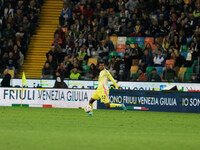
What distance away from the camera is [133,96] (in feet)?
85.8

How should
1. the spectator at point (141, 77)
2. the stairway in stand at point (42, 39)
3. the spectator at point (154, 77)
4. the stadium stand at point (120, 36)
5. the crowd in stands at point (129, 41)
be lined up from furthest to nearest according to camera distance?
the stairway in stand at point (42, 39) → the stadium stand at point (120, 36) → the crowd in stands at point (129, 41) → the spectator at point (141, 77) → the spectator at point (154, 77)

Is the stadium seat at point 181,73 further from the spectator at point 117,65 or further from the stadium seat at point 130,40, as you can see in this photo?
the stadium seat at point 130,40

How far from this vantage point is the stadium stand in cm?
2853

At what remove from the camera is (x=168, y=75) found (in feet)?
88.6

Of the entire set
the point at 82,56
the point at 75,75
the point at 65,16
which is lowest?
the point at 75,75

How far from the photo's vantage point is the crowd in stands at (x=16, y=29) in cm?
3180

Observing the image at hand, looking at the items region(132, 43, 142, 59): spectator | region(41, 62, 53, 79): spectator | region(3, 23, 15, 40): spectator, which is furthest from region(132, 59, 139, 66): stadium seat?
region(3, 23, 15, 40): spectator

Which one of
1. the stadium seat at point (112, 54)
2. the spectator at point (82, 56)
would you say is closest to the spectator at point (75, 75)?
the spectator at point (82, 56)

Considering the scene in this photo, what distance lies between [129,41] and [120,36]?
0.65 metres

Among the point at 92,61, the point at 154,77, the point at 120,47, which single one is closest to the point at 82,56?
the point at 92,61

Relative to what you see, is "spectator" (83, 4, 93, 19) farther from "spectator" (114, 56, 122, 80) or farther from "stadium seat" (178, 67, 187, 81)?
"stadium seat" (178, 67, 187, 81)

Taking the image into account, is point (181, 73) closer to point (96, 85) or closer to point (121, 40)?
point (96, 85)

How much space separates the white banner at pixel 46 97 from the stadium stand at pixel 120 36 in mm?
2107

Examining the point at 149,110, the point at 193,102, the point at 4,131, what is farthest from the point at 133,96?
the point at 4,131
